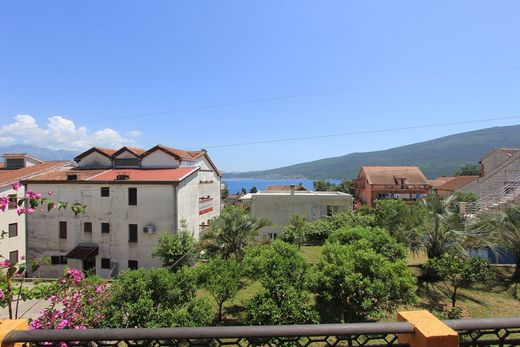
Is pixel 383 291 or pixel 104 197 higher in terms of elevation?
pixel 104 197

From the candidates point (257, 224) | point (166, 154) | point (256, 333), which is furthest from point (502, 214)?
point (166, 154)

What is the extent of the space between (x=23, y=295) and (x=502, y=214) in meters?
17.7

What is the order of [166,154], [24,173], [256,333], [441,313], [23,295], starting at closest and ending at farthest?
[256,333], [23,295], [441,313], [166,154], [24,173]

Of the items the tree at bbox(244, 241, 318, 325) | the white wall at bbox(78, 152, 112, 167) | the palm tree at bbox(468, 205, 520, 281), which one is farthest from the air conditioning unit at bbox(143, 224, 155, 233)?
the palm tree at bbox(468, 205, 520, 281)

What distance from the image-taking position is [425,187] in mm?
48750

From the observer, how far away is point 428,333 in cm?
211

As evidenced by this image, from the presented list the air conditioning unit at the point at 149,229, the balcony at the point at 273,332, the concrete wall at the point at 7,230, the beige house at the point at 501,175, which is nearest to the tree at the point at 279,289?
the balcony at the point at 273,332

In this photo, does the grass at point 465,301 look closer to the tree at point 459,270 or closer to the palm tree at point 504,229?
the tree at point 459,270

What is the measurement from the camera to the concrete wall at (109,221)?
2217cm

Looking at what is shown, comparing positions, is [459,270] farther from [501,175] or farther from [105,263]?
[105,263]

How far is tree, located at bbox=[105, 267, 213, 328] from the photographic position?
8.27m

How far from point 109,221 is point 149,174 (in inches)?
181

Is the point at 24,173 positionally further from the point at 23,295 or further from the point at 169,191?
the point at 23,295

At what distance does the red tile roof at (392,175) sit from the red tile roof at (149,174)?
36.4m
